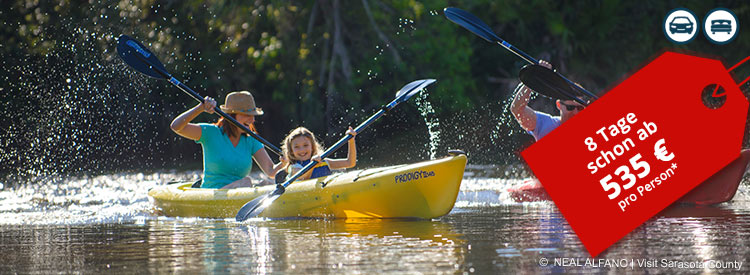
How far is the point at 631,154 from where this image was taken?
5.56 m

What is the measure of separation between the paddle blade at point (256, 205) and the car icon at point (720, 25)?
1195cm

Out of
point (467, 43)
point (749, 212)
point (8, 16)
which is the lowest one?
point (749, 212)

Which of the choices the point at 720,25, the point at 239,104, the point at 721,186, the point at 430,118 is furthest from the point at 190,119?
the point at 720,25

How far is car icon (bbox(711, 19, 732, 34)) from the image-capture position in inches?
688

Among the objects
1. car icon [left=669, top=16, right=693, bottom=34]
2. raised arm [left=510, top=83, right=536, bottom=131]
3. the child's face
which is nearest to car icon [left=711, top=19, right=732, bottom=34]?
car icon [left=669, top=16, right=693, bottom=34]

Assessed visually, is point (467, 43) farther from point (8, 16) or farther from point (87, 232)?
point (87, 232)

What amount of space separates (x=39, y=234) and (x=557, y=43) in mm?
13298

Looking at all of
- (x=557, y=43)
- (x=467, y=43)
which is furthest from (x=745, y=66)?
(x=467, y=43)

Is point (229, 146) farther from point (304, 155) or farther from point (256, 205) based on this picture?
point (256, 205)

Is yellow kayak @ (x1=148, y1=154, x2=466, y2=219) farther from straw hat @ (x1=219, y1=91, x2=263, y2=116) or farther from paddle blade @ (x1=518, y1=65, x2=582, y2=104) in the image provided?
paddle blade @ (x1=518, y1=65, x2=582, y2=104)

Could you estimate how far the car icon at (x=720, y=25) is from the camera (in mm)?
17484

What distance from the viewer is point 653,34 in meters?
19.4

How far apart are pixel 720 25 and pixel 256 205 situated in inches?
484

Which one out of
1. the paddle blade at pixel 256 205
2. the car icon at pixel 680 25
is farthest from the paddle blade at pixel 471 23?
the car icon at pixel 680 25
